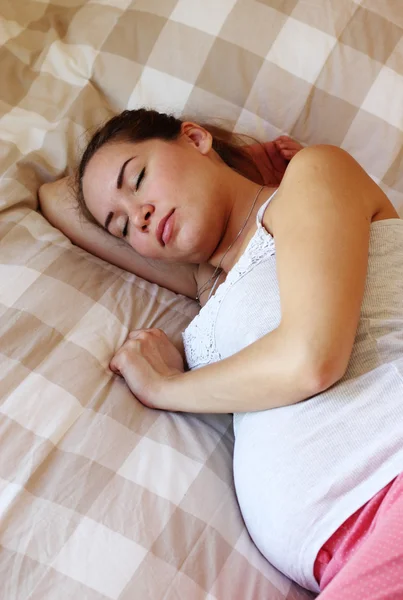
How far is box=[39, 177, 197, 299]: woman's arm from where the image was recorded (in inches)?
55.2

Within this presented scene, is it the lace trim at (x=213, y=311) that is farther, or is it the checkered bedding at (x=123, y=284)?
the lace trim at (x=213, y=311)

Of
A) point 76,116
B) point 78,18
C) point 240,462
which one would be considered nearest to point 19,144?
point 76,116

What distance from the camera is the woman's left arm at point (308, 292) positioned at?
893 mm

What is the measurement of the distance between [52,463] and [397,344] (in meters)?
0.56

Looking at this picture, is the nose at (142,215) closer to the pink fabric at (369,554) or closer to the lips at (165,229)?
the lips at (165,229)

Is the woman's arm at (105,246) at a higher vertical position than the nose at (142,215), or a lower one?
lower

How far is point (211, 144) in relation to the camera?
1326 mm

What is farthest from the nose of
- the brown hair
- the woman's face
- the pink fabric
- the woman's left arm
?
the pink fabric

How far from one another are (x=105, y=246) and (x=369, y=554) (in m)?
0.89

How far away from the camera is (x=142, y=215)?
47.6 inches

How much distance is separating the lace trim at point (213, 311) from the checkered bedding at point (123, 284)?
0.25ft

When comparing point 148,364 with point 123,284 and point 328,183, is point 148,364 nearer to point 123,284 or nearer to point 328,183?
point 123,284

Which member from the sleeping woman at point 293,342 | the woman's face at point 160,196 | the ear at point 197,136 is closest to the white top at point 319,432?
the sleeping woman at point 293,342

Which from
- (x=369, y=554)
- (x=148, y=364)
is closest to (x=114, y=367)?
(x=148, y=364)
